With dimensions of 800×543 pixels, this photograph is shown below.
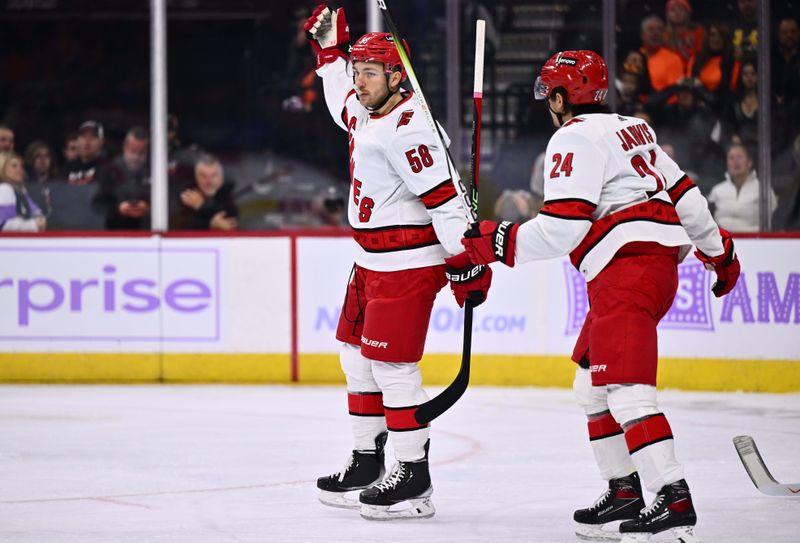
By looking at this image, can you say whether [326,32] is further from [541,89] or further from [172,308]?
[172,308]

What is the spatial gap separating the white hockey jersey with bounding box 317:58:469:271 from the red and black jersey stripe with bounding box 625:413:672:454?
0.77m

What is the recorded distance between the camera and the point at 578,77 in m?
3.71

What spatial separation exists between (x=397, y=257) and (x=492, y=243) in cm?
59

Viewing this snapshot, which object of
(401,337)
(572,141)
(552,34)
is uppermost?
(552,34)

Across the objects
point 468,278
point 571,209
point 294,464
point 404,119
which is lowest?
point 294,464

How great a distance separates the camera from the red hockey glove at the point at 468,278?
3.98 metres

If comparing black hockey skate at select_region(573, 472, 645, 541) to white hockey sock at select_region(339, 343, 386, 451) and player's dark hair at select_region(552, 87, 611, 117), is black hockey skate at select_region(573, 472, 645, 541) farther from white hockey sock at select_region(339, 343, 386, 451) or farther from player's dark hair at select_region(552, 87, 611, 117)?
player's dark hair at select_region(552, 87, 611, 117)

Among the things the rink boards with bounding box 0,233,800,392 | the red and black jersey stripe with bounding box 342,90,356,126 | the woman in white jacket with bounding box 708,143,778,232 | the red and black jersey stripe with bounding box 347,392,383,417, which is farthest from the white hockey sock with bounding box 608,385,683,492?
the woman in white jacket with bounding box 708,143,778,232

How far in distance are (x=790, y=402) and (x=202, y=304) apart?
3076 millimetres

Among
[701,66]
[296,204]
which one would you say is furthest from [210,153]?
[701,66]

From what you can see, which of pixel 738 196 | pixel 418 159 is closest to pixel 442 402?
pixel 418 159

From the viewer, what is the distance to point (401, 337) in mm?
4094

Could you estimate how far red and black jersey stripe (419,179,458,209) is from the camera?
159 inches

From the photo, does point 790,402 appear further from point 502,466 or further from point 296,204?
point 296,204
